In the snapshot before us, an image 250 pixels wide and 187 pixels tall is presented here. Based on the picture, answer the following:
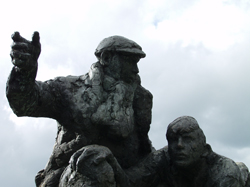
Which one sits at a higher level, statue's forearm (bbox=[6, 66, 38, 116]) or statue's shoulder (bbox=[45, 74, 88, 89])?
statue's shoulder (bbox=[45, 74, 88, 89])

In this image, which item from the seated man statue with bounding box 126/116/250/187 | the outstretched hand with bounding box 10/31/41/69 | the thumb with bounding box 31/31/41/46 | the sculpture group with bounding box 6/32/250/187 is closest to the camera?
the outstretched hand with bounding box 10/31/41/69

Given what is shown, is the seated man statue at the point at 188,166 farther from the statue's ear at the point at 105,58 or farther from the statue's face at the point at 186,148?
the statue's ear at the point at 105,58

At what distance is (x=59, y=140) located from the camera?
18.0 feet

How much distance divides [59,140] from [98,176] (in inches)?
50.7

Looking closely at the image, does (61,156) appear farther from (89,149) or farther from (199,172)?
(199,172)

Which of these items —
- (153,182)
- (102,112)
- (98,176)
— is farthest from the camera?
(153,182)

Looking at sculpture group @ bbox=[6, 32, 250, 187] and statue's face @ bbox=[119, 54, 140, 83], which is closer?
sculpture group @ bbox=[6, 32, 250, 187]

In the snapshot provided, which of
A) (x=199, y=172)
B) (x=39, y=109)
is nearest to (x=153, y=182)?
(x=199, y=172)

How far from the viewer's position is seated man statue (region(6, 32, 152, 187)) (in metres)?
5.21

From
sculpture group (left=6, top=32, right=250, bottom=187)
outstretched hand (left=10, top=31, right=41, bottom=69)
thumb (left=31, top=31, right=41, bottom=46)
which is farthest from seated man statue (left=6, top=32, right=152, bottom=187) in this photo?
thumb (left=31, top=31, right=41, bottom=46)

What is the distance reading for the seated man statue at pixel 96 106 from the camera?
521cm

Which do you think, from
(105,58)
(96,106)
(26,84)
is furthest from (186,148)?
(26,84)

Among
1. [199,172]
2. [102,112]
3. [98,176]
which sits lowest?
[98,176]

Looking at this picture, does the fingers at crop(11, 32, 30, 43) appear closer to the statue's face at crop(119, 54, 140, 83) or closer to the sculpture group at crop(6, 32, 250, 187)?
the sculpture group at crop(6, 32, 250, 187)
